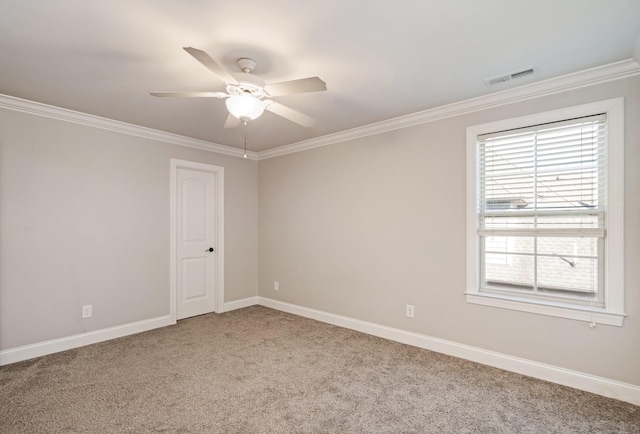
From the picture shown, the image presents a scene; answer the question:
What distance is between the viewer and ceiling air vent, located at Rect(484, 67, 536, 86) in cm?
250

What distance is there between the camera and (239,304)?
16.3ft

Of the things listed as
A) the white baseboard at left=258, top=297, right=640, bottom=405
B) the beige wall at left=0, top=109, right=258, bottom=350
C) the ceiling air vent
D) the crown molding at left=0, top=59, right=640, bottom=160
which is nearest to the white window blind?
the crown molding at left=0, top=59, right=640, bottom=160

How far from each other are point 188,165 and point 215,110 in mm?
1358

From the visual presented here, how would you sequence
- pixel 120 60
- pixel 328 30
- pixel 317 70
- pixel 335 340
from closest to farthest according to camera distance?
pixel 328 30, pixel 120 60, pixel 317 70, pixel 335 340

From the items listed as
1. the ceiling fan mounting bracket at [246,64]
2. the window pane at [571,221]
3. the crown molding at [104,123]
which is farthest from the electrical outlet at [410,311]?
the crown molding at [104,123]

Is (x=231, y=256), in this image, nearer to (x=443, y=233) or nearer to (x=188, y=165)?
(x=188, y=165)

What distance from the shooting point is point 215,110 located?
3312 millimetres

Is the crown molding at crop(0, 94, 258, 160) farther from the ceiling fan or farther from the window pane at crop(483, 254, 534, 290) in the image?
the window pane at crop(483, 254, 534, 290)

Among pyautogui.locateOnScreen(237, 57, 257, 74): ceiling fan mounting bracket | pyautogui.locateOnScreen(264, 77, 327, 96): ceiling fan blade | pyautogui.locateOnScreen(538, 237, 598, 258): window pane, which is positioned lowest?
pyautogui.locateOnScreen(538, 237, 598, 258): window pane

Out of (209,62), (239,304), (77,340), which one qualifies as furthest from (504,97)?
(77,340)

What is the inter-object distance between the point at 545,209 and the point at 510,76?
1138mm

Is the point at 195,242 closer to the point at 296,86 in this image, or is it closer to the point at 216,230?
the point at 216,230

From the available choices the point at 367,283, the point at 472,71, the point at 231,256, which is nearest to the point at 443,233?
the point at 367,283

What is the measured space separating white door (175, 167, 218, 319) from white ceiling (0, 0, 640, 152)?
155 cm
